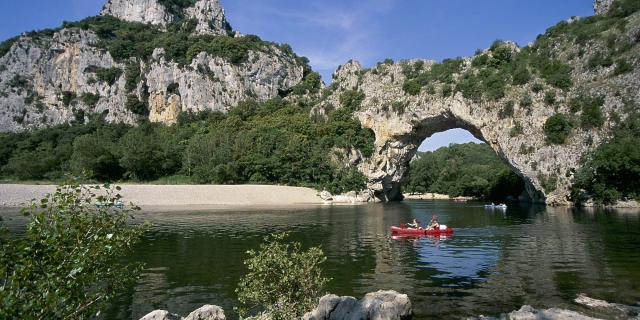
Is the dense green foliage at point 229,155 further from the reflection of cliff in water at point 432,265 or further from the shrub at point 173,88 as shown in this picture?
the reflection of cliff in water at point 432,265

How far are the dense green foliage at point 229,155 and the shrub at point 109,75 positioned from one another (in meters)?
27.8

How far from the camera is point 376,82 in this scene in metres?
80.2

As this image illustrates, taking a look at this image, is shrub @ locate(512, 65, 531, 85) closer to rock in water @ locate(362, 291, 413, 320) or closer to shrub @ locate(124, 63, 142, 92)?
rock in water @ locate(362, 291, 413, 320)

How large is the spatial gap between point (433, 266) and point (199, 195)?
47.0 m

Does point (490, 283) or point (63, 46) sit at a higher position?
point (63, 46)

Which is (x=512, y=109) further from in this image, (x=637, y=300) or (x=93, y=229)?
(x=93, y=229)

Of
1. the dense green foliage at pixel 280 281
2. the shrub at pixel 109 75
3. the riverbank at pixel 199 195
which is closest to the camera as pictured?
the dense green foliage at pixel 280 281

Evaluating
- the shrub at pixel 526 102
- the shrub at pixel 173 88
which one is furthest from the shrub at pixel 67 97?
the shrub at pixel 526 102

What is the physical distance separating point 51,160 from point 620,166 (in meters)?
90.2

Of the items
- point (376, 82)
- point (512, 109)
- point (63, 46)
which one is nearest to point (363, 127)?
point (376, 82)

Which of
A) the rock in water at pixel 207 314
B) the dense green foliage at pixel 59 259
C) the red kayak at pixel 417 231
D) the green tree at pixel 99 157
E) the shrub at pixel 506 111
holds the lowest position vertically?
the rock in water at pixel 207 314

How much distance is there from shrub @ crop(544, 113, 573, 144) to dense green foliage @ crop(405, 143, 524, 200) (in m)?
23.7

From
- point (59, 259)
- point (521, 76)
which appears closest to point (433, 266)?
point (59, 259)

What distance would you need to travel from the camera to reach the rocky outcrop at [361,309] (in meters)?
10.1
